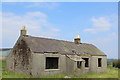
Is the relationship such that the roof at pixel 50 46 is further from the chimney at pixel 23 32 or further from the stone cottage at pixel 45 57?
the chimney at pixel 23 32

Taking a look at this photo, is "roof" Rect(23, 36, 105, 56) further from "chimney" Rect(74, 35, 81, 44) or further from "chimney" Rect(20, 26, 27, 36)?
"chimney" Rect(74, 35, 81, 44)

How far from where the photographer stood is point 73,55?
72.2 feet

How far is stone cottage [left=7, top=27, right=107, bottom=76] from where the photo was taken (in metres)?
18.5

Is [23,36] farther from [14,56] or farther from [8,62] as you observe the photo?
[8,62]

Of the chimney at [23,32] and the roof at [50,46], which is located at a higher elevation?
the chimney at [23,32]

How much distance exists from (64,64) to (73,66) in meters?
1.25

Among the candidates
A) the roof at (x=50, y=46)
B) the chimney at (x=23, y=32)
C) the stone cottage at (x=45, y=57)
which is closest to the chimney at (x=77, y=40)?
the roof at (x=50, y=46)

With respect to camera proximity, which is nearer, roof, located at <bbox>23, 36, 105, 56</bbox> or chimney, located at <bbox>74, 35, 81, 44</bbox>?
roof, located at <bbox>23, 36, 105, 56</bbox>

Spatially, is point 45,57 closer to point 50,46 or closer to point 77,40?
point 50,46

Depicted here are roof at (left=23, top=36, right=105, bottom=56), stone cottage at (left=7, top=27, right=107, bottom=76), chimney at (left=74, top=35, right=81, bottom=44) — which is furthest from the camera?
chimney at (left=74, top=35, right=81, bottom=44)

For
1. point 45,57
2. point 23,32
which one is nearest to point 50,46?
point 45,57

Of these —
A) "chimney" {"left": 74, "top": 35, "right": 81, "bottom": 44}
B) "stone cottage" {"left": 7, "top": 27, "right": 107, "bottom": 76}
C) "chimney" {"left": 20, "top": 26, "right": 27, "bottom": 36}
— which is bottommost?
"stone cottage" {"left": 7, "top": 27, "right": 107, "bottom": 76}

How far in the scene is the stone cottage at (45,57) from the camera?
18.5 meters

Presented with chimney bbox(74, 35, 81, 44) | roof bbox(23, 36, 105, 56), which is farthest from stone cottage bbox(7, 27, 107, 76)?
chimney bbox(74, 35, 81, 44)
